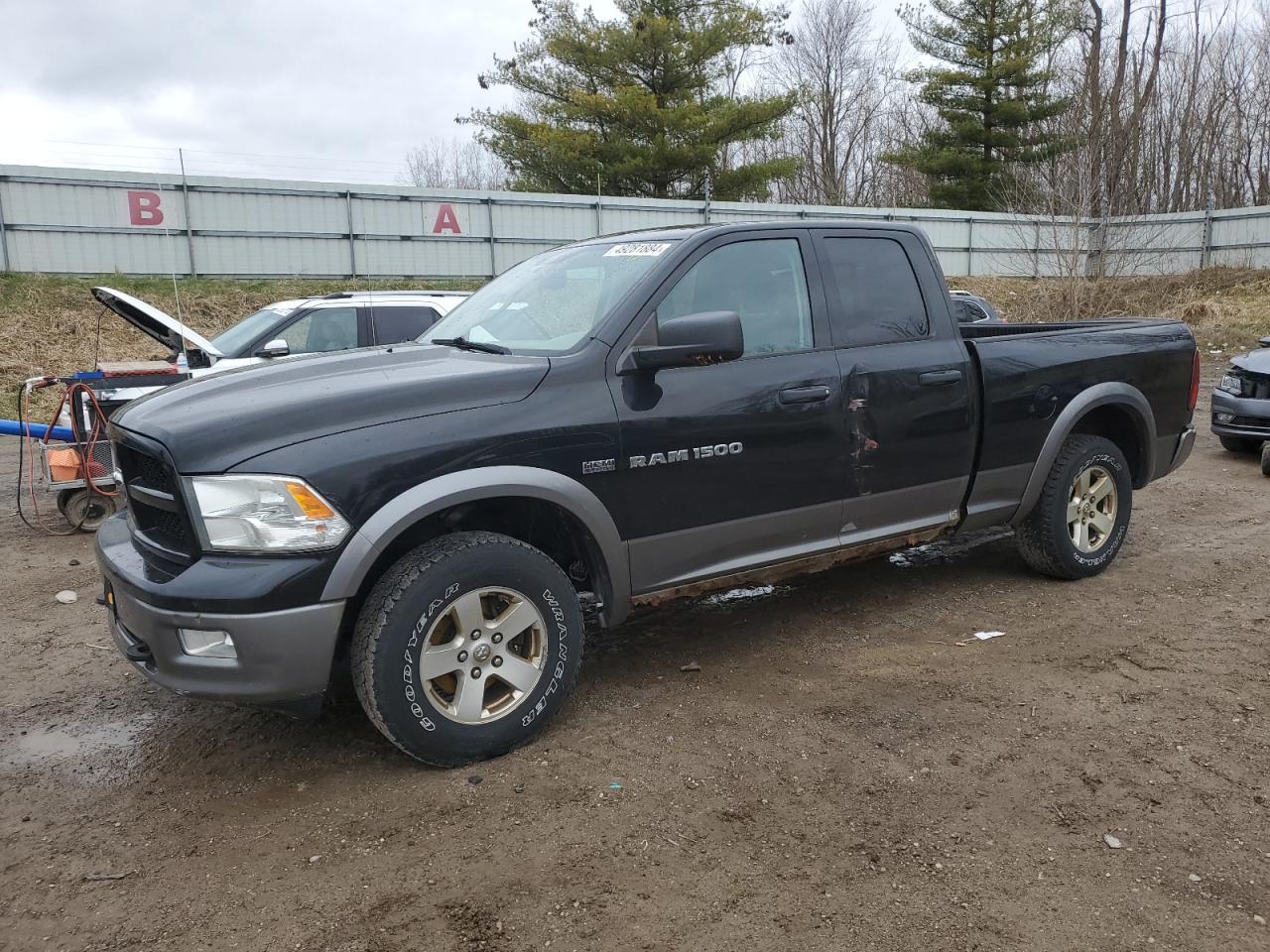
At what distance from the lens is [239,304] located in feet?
60.6

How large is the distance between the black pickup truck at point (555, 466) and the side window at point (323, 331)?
4.76 m

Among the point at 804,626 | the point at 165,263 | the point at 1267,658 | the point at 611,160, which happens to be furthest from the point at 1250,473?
the point at 611,160

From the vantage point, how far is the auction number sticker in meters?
4.06

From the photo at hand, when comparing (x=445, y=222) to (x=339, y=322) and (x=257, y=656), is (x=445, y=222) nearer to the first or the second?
(x=339, y=322)

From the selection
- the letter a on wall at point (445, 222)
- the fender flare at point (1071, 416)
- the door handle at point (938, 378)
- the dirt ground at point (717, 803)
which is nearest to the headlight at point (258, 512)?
the dirt ground at point (717, 803)

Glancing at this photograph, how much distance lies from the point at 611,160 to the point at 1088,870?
86.2 feet

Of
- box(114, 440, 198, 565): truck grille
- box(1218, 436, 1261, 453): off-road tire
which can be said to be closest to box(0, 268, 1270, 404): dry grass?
box(114, 440, 198, 565): truck grille

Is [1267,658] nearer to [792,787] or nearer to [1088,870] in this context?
[1088,870]

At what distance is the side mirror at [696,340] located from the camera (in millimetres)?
3545

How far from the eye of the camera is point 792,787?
128 inches

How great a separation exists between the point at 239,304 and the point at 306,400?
16.8m

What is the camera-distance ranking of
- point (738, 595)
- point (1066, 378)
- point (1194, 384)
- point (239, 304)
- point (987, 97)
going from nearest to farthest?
point (1066, 378)
point (738, 595)
point (1194, 384)
point (239, 304)
point (987, 97)

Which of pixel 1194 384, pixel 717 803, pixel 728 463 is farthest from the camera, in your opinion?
pixel 1194 384

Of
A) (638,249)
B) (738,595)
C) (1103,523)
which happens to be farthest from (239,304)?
(1103,523)
